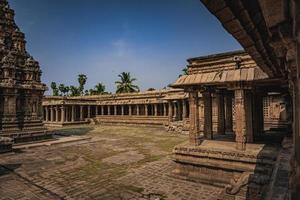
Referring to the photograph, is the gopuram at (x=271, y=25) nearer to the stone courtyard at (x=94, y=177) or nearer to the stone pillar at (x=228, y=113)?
the stone courtyard at (x=94, y=177)

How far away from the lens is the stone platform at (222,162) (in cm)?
823

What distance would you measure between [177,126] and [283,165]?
65.0ft

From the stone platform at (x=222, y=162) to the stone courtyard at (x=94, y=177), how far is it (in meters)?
0.77

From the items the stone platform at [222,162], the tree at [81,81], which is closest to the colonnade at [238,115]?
the stone platform at [222,162]

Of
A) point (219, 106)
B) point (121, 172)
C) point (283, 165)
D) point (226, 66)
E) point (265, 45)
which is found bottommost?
point (121, 172)

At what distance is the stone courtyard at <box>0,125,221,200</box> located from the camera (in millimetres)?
7754

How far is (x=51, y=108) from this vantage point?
37.0 metres

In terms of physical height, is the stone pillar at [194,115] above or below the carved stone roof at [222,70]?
below

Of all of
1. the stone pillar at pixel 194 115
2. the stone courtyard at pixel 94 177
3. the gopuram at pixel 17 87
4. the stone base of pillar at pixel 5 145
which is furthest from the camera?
the gopuram at pixel 17 87

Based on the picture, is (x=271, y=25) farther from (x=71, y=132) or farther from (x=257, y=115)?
(x=71, y=132)

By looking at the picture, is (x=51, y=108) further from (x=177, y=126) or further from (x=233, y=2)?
(x=233, y=2)

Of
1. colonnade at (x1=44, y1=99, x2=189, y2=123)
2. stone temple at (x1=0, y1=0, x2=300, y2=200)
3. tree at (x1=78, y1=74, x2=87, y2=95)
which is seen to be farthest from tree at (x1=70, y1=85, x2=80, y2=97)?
stone temple at (x1=0, y1=0, x2=300, y2=200)

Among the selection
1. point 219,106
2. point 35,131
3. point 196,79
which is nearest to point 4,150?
point 35,131

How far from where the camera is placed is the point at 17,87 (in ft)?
61.9
